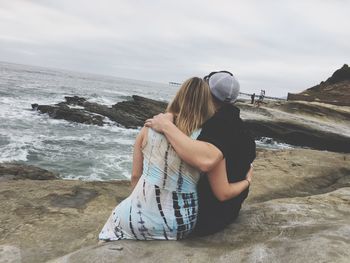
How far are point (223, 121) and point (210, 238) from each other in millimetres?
984

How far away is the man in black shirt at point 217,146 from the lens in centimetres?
276

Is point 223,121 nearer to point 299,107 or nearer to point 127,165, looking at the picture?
point 127,165

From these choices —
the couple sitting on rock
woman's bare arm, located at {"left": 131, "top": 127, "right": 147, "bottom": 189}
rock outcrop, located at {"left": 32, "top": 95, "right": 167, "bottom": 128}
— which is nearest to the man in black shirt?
the couple sitting on rock

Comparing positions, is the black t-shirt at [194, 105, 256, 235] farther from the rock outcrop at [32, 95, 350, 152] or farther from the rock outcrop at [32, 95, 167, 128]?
the rock outcrop at [32, 95, 167, 128]

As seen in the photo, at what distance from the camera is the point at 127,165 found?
44.5 ft

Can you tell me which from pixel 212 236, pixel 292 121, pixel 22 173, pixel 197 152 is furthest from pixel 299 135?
pixel 197 152

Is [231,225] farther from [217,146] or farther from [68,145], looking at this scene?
[68,145]

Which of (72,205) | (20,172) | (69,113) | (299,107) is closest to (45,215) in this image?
(72,205)

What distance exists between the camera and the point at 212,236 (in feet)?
10.6

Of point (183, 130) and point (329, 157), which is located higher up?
point (183, 130)

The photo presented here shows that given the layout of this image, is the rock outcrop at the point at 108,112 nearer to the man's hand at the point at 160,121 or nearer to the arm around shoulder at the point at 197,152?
the man's hand at the point at 160,121

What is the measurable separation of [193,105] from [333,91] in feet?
126

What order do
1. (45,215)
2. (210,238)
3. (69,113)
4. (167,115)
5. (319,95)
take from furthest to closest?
1. (319,95)
2. (69,113)
3. (45,215)
4. (210,238)
5. (167,115)

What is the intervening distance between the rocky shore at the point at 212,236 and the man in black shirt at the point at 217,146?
0.24 metres
